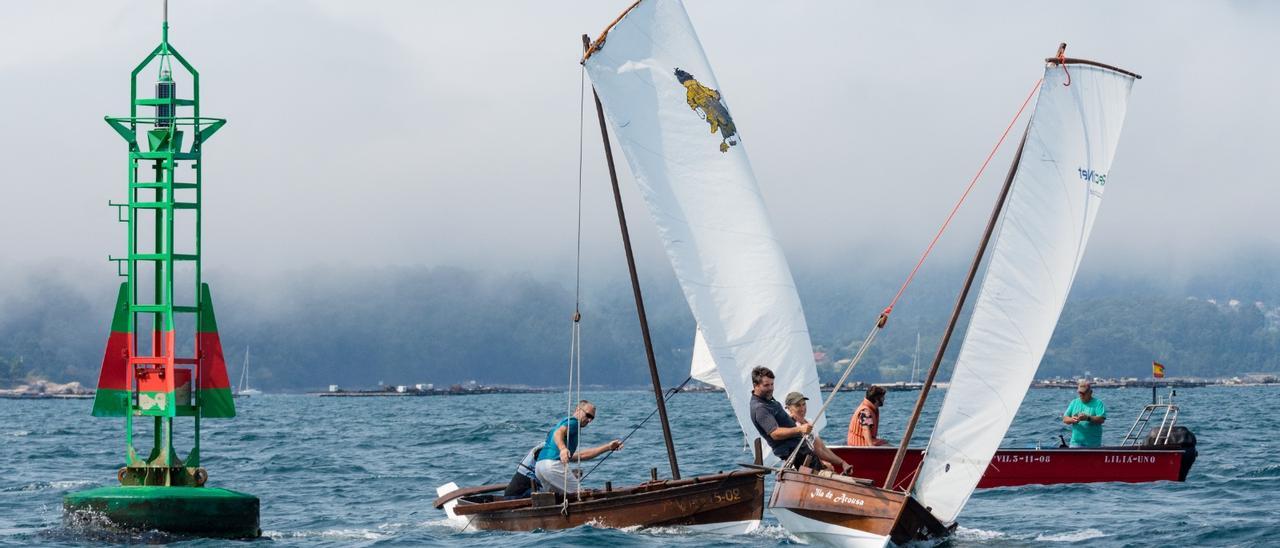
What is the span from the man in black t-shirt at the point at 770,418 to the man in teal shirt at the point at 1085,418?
10.7 m

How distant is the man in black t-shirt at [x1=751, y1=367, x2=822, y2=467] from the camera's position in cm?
2138

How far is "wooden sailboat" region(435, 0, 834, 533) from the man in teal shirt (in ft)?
29.2

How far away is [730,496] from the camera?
22.2 meters

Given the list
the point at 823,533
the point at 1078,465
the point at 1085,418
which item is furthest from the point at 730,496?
the point at 1085,418

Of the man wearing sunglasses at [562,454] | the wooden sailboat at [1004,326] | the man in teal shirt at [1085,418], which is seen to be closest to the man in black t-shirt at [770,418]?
the wooden sailboat at [1004,326]

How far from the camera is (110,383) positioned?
22625 mm

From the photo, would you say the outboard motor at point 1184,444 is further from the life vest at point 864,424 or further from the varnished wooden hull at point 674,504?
the varnished wooden hull at point 674,504

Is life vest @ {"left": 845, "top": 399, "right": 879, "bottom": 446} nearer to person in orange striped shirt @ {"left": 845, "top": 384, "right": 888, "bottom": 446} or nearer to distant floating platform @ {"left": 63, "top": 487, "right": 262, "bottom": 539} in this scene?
person in orange striped shirt @ {"left": 845, "top": 384, "right": 888, "bottom": 446}

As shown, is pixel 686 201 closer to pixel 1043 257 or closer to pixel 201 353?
pixel 1043 257

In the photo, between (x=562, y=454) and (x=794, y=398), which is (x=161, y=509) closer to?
(x=562, y=454)

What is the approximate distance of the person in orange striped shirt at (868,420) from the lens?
2511 centimetres

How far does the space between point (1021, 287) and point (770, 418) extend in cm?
364

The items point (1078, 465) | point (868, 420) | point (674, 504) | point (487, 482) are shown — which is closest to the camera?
point (674, 504)

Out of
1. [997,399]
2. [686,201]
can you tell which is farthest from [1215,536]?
[686,201]
